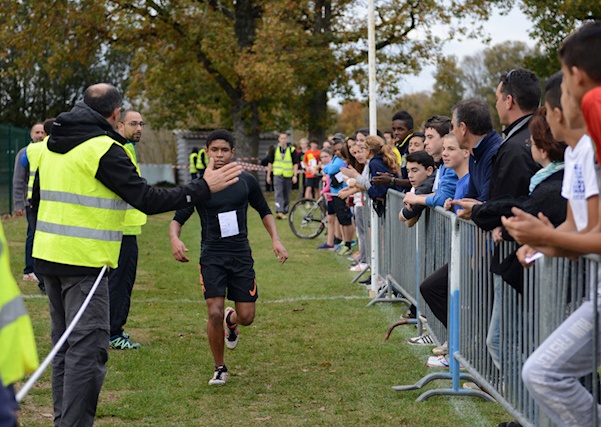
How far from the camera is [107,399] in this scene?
7.33 meters

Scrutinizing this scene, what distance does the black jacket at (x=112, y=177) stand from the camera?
5.79 metres

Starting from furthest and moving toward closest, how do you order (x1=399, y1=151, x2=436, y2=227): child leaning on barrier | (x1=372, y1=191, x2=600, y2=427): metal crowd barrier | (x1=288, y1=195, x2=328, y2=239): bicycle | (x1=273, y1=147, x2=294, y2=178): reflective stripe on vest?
(x1=273, y1=147, x2=294, y2=178): reflective stripe on vest, (x1=288, y1=195, x2=328, y2=239): bicycle, (x1=399, y1=151, x2=436, y2=227): child leaning on barrier, (x1=372, y1=191, x2=600, y2=427): metal crowd barrier

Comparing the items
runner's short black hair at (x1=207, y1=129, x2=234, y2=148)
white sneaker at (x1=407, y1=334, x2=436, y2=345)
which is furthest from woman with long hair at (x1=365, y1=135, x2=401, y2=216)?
runner's short black hair at (x1=207, y1=129, x2=234, y2=148)

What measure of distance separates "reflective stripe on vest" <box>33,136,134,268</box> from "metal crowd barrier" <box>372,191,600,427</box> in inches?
92.4

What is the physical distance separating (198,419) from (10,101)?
46366 mm

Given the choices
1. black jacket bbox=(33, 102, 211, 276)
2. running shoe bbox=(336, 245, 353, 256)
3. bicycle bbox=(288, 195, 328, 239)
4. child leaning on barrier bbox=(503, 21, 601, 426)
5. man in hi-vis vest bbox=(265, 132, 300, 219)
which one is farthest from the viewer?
man in hi-vis vest bbox=(265, 132, 300, 219)

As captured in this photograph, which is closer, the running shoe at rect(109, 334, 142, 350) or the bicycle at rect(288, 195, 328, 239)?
the running shoe at rect(109, 334, 142, 350)

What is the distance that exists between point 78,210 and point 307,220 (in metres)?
15.1

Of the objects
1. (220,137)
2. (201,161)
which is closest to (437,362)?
(220,137)

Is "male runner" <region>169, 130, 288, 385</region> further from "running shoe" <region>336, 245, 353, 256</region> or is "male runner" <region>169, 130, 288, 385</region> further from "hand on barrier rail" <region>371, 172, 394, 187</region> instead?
"running shoe" <region>336, 245, 353, 256</region>

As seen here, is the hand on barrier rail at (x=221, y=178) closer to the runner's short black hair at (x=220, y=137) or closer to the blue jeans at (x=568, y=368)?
the runner's short black hair at (x=220, y=137)

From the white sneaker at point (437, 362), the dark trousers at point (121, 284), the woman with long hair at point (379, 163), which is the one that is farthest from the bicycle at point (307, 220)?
the white sneaker at point (437, 362)

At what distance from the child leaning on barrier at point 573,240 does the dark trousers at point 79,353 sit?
2.59m

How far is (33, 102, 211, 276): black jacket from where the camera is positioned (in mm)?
5793
